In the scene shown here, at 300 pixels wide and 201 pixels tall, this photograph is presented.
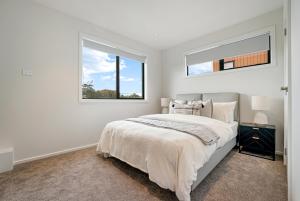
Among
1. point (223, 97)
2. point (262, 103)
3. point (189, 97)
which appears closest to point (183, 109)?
point (189, 97)

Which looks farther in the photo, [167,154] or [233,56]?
[233,56]

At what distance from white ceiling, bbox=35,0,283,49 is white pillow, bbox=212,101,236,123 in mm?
1755

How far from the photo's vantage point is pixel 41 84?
2.38m

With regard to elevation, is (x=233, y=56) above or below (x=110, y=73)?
above

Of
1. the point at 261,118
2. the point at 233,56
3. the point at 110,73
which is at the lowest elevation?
the point at 261,118

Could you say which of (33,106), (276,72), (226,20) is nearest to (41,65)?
(33,106)

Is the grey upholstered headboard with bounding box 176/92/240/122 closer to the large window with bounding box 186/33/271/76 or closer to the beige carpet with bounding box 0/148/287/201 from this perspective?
the large window with bounding box 186/33/271/76

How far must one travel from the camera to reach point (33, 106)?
2.30m

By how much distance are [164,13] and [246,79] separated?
7.06 ft

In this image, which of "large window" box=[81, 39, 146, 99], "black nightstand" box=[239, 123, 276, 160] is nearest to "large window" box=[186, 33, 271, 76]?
"black nightstand" box=[239, 123, 276, 160]

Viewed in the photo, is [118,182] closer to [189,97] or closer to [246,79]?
[189,97]

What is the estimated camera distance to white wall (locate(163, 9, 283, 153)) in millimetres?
2518

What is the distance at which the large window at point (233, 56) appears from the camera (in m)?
2.76

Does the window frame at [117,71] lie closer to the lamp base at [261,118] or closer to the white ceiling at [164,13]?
the white ceiling at [164,13]
